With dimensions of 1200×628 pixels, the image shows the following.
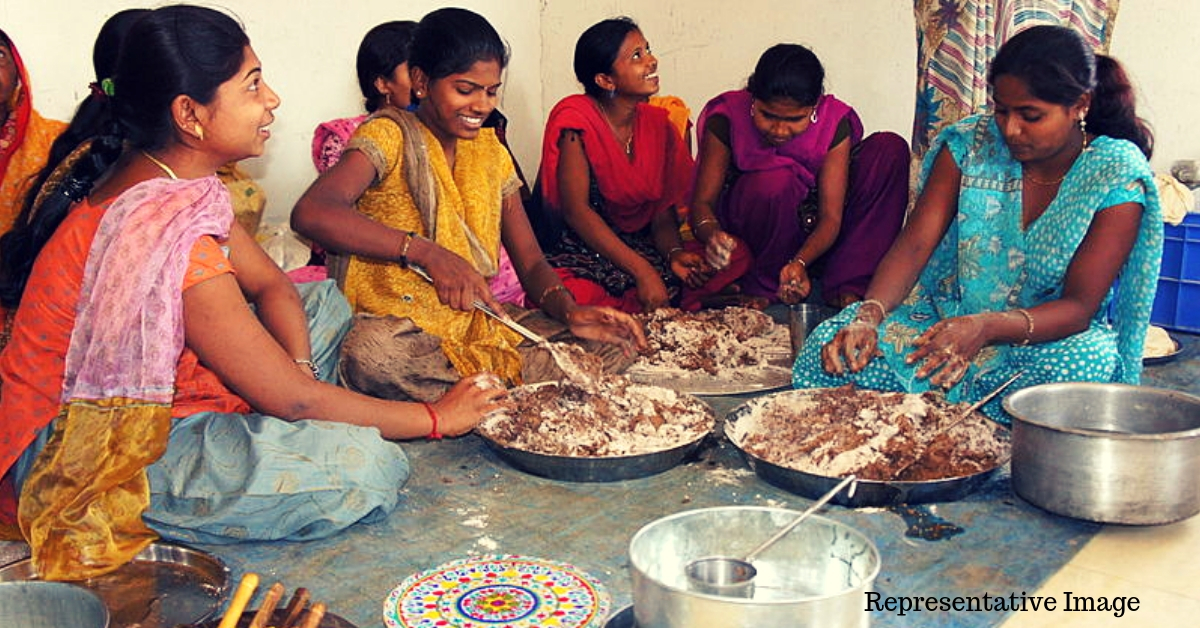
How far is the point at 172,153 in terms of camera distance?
282 cm

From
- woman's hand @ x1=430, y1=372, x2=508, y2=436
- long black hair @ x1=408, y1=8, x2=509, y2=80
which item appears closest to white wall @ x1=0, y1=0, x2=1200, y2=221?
long black hair @ x1=408, y1=8, x2=509, y2=80

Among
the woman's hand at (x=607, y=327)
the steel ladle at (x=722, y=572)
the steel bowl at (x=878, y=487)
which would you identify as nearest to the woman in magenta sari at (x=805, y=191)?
the woman's hand at (x=607, y=327)

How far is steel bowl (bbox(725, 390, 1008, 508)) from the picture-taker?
111 inches

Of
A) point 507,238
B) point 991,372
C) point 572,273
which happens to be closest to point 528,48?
point 572,273

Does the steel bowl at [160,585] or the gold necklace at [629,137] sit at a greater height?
the gold necklace at [629,137]

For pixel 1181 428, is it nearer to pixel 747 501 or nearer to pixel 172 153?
pixel 747 501

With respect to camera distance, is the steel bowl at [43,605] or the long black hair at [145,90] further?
the long black hair at [145,90]

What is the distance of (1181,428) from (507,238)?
92.8 inches

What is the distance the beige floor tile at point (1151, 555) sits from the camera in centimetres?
260

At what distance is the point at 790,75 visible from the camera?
15.8 feet

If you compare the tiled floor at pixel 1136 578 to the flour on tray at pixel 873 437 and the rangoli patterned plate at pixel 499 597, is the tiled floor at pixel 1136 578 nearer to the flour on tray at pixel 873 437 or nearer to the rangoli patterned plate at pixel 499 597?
the flour on tray at pixel 873 437

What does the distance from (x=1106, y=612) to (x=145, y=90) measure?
8.19 feet

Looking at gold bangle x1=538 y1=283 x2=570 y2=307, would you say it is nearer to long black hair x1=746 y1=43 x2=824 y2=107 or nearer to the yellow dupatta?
the yellow dupatta

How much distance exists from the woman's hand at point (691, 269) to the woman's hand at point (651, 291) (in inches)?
11.5
